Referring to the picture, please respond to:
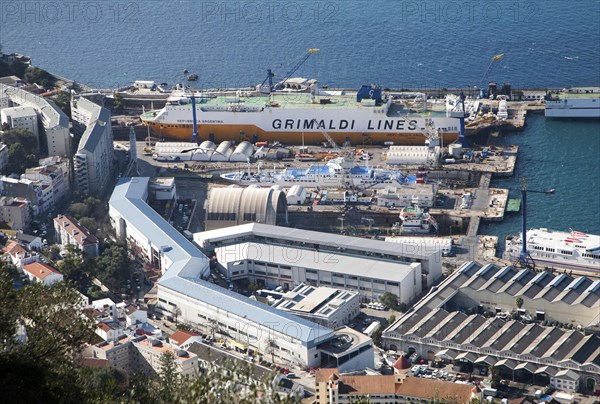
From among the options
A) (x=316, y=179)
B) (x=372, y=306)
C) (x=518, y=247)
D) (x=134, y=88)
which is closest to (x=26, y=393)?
(x=372, y=306)

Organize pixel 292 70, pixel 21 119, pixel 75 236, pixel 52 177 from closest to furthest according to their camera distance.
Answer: pixel 75 236
pixel 52 177
pixel 21 119
pixel 292 70

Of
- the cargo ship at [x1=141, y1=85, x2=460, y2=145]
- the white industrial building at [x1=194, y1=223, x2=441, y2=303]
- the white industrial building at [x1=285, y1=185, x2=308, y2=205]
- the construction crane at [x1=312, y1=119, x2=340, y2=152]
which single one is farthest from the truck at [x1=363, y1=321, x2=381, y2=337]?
the cargo ship at [x1=141, y1=85, x2=460, y2=145]

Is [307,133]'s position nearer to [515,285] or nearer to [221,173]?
[221,173]

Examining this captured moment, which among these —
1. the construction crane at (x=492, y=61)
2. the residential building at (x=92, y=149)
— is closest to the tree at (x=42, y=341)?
the residential building at (x=92, y=149)

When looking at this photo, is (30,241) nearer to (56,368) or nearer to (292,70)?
(56,368)

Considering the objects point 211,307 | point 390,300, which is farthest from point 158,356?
point 390,300

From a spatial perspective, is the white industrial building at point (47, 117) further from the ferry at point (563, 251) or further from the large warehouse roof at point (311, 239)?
the ferry at point (563, 251)
